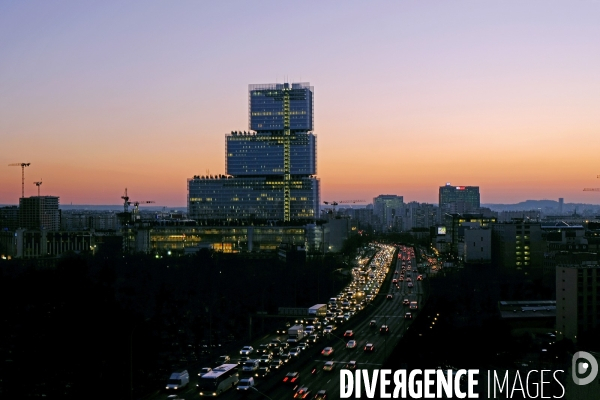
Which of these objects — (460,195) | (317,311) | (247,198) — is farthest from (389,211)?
(317,311)

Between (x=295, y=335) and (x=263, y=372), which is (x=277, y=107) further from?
(x=263, y=372)

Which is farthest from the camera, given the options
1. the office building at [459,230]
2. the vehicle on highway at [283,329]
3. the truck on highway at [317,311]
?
the office building at [459,230]

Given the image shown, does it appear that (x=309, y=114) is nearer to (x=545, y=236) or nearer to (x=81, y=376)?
(x=545, y=236)

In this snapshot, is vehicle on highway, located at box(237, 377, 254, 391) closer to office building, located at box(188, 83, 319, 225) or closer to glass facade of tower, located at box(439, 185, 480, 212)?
office building, located at box(188, 83, 319, 225)

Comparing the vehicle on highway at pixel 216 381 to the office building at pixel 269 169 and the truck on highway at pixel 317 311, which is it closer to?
the truck on highway at pixel 317 311

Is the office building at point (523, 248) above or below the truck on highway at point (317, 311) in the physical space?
above

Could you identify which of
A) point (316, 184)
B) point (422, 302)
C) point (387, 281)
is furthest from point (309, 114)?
point (422, 302)

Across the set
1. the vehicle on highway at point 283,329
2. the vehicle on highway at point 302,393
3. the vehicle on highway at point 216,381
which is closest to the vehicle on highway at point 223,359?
the vehicle on highway at point 216,381
